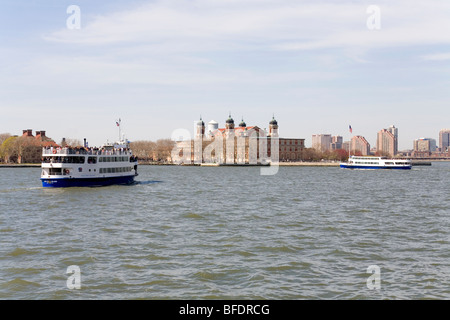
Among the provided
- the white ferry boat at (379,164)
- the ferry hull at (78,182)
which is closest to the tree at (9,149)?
the ferry hull at (78,182)

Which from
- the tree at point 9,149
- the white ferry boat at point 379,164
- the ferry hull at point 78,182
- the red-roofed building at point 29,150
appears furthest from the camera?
the red-roofed building at point 29,150

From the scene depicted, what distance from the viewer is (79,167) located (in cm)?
5422

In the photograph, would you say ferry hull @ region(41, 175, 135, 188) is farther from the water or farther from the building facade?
the building facade

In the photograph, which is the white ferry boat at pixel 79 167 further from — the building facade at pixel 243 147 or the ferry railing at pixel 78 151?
the building facade at pixel 243 147

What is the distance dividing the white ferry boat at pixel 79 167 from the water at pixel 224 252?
1643cm

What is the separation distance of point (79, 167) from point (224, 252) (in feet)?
126

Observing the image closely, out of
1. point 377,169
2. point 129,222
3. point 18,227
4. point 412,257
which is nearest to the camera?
point 412,257

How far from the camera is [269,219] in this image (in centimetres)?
3030

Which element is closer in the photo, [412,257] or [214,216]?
[412,257]

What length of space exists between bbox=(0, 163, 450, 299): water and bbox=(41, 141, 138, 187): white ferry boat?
1643cm

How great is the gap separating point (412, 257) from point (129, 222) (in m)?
17.1

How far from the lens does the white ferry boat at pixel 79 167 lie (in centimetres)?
5278
